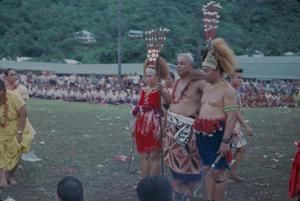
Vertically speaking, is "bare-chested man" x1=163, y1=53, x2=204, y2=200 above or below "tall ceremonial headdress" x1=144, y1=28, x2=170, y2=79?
below

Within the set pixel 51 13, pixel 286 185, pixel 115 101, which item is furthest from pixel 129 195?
pixel 51 13

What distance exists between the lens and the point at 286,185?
319 inches

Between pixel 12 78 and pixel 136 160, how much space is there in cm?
253

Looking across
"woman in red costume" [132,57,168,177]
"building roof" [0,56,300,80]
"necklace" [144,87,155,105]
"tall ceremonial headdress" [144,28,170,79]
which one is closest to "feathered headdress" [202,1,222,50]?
"tall ceremonial headdress" [144,28,170,79]

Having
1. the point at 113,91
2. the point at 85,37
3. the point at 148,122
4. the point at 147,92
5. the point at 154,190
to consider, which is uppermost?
the point at 154,190

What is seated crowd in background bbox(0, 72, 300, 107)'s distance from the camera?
26266 millimetres

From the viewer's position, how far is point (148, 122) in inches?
298

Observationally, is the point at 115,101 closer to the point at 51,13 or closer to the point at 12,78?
the point at 12,78

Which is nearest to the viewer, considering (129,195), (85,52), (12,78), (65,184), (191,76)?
(65,184)

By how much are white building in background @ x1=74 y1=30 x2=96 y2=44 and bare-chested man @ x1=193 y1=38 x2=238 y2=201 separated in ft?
134

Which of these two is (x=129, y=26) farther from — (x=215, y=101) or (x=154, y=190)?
(x=154, y=190)

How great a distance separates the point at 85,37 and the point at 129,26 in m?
3.62

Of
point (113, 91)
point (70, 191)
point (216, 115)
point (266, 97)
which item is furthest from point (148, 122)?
point (113, 91)

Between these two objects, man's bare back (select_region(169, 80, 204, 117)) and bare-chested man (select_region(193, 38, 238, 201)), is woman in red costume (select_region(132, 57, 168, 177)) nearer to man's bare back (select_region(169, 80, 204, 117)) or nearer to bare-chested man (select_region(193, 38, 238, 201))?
man's bare back (select_region(169, 80, 204, 117))
